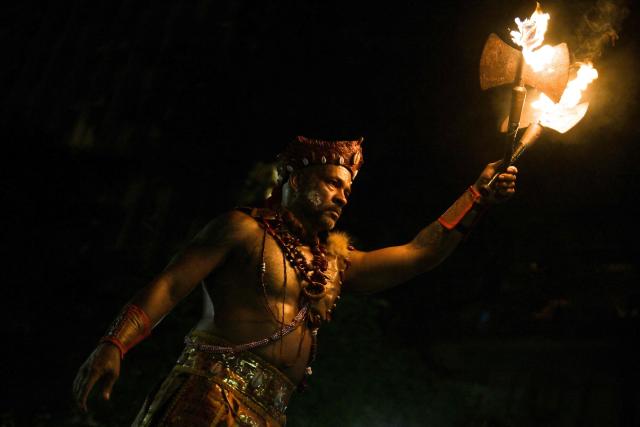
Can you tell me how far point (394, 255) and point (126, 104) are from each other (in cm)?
2055

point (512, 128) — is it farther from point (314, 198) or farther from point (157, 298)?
point (157, 298)

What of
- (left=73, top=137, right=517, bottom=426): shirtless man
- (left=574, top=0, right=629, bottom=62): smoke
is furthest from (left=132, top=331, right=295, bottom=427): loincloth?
(left=574, top=0, right=629, bottom=62): smoke

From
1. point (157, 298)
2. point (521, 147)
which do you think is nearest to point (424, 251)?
point (521, 147)

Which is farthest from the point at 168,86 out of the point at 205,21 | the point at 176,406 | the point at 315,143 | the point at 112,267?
the point at 176,406

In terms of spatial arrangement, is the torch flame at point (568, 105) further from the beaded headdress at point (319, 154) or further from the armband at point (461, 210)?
the beaded headdress at point (319, 154)

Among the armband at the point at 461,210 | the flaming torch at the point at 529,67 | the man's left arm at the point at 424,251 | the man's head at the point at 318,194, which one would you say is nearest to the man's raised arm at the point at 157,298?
the man's head at the point at 318,194

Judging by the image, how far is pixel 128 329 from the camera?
350 centimetres

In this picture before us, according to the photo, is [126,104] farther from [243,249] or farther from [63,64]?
[243,249]

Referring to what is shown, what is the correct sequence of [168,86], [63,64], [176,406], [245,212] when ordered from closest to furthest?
[176,406] → [245,212] → [168,86] → [63,64]

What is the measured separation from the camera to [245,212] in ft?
13.6

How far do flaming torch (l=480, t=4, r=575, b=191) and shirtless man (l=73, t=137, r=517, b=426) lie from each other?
29 centimetres

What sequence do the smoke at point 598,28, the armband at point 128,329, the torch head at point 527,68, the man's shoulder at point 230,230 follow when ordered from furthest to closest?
the smoke at point 598,28 → the torch head at point 527,68 → the man's shoulder at point 230,230 → the armband at point 128,329

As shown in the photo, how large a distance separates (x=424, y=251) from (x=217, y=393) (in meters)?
1.50

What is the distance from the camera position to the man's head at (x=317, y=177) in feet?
13.9
